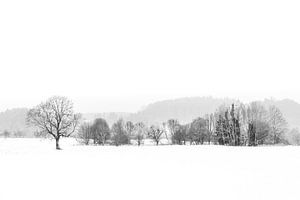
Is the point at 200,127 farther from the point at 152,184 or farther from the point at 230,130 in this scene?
the point at 152,184

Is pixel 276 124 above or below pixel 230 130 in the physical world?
above

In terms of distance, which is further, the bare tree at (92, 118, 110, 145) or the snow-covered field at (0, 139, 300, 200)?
the bare tree at (92, 118, 110, 145)

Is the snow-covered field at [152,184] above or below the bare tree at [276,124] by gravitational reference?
below

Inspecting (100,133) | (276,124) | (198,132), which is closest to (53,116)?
(100,133)

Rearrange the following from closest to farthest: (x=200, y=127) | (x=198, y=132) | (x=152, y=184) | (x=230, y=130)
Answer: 1. (x=152, y=184)
2. (x=230, y=130)
3. (x=198, y=132)
4. (x=200, y=127)

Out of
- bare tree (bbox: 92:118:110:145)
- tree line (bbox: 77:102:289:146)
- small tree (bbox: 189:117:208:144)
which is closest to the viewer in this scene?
tree line (bbox: 77:102:289:146)

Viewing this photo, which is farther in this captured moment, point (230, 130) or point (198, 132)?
point (198, 132)

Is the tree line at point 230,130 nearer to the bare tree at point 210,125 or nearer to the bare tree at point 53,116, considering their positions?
the bare tree at point 210,125

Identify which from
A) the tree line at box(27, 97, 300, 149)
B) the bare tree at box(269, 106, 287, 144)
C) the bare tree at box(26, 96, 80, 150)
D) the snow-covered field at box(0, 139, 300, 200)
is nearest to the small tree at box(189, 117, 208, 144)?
the tree line at box(27, 97, 300, 149)

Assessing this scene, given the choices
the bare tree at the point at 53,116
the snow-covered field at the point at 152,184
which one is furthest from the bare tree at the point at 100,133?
the snow-covered field at the point at 152,184

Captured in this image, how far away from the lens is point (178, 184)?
19812mm

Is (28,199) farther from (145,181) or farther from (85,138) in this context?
(85,138)

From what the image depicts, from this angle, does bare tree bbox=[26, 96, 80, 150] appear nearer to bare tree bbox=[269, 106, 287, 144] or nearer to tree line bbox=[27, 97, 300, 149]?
tree line bbox=[27, 97, 300, 149]

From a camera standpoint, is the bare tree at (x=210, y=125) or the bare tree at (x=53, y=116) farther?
the bare tree at (x=210, y=125)
